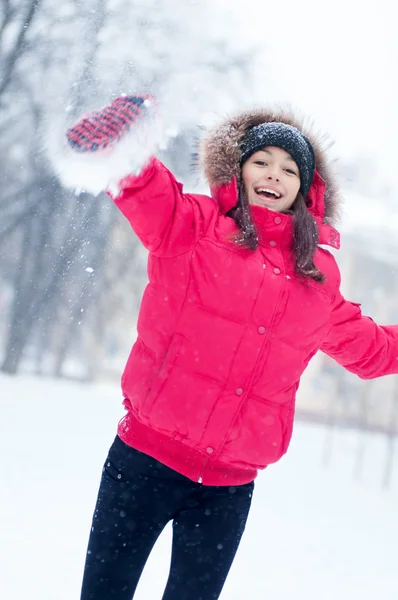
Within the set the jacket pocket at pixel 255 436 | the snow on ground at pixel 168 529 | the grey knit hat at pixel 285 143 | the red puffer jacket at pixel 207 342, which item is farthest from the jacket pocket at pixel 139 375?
the snow on ground at pixel 168 529

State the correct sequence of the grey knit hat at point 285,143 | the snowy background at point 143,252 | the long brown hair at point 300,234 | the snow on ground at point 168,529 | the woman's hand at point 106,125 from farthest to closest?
1. the snowy background at point 143,252
2. the snow on ground at point 168,529
3. the grey knit hat at point 285,143
4. the long brown hair at point 300,234
5. the woman's hand at point 106,125

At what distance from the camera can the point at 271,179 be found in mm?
1179

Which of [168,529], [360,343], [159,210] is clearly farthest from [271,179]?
[168,529]

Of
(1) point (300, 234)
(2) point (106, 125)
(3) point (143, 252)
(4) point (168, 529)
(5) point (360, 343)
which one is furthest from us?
(3) point (143, 252)

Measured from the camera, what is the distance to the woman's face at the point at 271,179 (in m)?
1.17

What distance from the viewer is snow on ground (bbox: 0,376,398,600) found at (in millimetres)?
2402

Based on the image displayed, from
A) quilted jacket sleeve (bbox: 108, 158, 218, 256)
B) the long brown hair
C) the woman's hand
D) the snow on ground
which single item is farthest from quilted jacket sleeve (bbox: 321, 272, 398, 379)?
the snow on ground

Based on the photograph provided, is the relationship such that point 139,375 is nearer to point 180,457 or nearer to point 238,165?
point 180,457

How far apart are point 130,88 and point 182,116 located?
1.39ft

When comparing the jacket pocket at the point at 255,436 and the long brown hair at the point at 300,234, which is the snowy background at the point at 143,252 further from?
the jacket pocket at the point at 255,436

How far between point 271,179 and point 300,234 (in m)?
0.12

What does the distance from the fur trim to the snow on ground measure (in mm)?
1511

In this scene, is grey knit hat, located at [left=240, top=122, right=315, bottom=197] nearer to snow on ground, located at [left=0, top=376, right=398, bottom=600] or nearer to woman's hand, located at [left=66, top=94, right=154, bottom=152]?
woman's hand, located at [left=66, top=94, right=154, bottom=152]

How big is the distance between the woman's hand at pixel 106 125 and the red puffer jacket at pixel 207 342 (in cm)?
7
